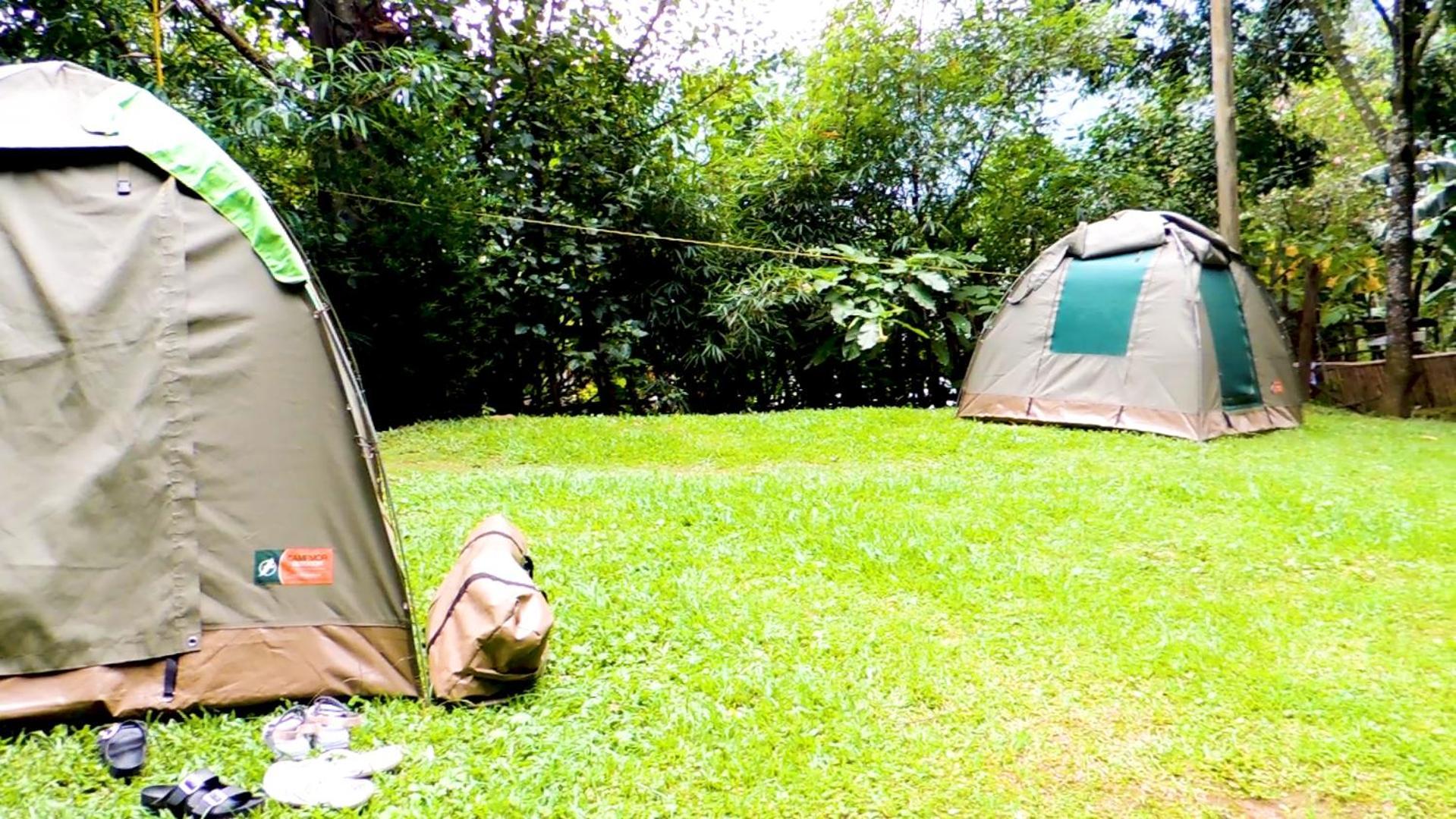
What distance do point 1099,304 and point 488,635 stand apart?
5455 millimetres

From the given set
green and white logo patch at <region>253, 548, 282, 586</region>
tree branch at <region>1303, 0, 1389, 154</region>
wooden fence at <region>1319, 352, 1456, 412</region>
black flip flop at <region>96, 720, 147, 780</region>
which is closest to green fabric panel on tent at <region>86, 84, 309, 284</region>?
green and white logo patch at <region>253, 548, 282, 586</region>

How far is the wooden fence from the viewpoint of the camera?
7.65 meters

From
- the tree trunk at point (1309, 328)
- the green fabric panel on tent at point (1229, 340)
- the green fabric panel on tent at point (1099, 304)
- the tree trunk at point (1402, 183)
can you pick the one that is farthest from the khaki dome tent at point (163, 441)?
the tree trunk at point (1309, 328)

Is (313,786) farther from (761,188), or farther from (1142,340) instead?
(761,188)

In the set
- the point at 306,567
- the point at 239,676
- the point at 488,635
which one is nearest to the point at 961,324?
the point at 488,635

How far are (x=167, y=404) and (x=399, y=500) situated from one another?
7.70 feet

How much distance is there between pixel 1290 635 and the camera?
8.41ft

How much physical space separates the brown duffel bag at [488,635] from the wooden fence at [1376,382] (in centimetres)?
901

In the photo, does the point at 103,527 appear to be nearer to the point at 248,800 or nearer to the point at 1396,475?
the point at 248,800

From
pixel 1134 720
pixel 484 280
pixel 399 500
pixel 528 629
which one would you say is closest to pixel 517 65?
pixel 484 280

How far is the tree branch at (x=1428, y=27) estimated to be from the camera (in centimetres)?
656

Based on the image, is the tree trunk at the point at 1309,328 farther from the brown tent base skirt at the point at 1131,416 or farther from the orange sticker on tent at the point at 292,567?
the orange sticker on tent at the point at 292,567

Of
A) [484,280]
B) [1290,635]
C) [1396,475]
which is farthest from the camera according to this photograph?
[484,280]

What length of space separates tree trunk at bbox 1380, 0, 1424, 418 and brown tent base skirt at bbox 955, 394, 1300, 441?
1947mm
